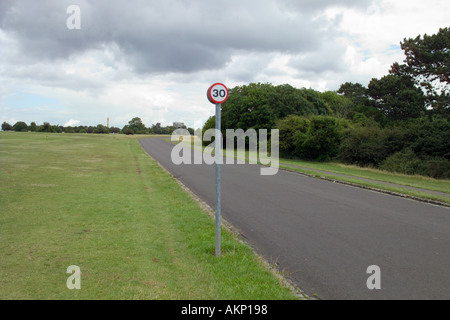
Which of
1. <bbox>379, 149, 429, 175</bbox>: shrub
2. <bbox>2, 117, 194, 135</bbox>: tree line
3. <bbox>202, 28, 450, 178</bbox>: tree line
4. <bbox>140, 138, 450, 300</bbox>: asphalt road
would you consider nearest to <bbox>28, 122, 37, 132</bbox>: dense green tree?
<bbox>2, 117, 194, 135</bbox>: tree line

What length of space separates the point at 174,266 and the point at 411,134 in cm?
2393

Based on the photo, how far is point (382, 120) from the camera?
4266 cm

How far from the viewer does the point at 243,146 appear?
48.5 meters

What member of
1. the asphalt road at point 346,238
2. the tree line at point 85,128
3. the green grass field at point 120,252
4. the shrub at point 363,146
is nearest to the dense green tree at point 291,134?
the shrub at point 363,146

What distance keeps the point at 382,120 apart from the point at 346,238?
41157mm

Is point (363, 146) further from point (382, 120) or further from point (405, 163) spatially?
point (382, 120)

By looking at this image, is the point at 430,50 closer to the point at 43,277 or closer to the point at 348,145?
the point at 348,145

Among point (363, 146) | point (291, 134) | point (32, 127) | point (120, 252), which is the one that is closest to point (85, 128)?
point (32, 127)

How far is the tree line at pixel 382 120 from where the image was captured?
22.3 m

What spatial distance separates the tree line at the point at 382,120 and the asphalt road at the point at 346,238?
13.1 m

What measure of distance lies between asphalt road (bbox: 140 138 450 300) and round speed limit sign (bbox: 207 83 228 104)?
9.41ft

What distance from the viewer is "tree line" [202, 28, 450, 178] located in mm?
22295

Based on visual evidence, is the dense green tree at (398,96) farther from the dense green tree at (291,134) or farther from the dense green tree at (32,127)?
the dense green tree at (32,127)
